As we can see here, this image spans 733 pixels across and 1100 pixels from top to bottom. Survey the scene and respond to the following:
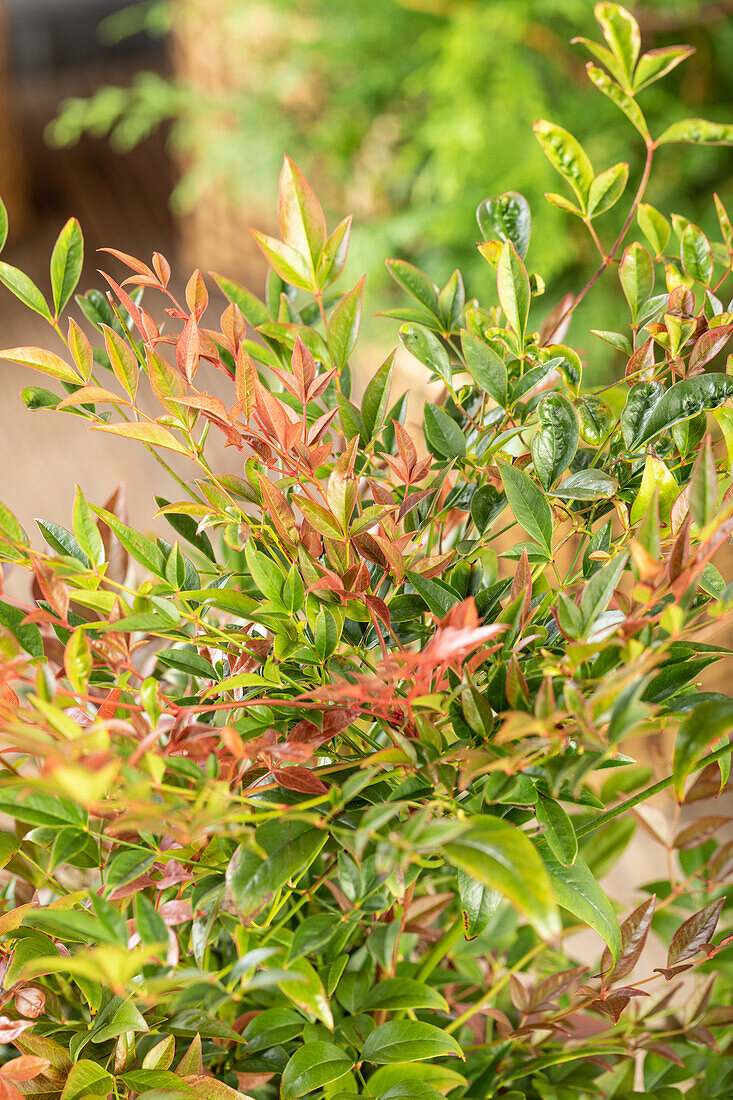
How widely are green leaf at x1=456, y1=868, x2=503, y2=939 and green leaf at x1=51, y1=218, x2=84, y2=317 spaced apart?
23cm

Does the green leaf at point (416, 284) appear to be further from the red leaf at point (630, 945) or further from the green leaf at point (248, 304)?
the red leaf at point (630, 945)

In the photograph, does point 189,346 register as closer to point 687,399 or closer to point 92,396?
point 92,396

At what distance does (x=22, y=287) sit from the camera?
307 mm

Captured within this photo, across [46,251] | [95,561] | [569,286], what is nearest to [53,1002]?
[95,561]

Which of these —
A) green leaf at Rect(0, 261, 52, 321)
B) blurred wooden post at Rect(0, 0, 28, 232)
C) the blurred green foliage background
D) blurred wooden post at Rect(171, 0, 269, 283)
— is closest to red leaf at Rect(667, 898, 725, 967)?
green leaf at Rect(0, 261, 52, 321)

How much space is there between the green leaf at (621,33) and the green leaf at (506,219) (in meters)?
0.06

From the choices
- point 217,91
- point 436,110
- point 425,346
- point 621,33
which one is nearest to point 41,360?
point 425,346

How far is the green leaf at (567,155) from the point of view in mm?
327

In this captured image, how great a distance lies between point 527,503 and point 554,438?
0.07ft

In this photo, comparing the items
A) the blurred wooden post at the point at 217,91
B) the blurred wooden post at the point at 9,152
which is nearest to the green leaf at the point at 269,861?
the blurred wooden post at the point at 217,91

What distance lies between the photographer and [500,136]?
1.71 metres

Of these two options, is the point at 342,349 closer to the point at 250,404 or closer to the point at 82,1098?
the point at 250,404

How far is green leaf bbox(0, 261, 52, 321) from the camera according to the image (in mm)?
301

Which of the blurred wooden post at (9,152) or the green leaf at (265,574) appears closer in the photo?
the green leaf at (265,574)
